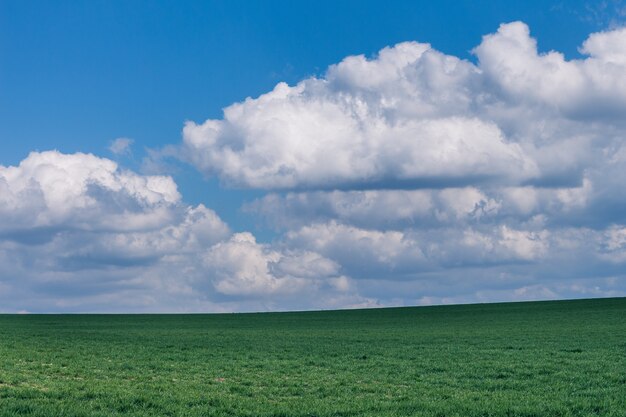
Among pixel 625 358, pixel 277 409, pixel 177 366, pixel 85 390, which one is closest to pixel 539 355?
pixel 625 358

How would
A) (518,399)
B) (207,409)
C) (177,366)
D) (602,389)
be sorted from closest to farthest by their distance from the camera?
(207,409), (518,399), (602,389), (177,366)

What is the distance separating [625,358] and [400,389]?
625 inches

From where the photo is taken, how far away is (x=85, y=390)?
22656mm

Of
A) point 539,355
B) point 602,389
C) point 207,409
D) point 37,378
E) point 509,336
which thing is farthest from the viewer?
point 509,336

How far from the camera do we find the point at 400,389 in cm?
2472

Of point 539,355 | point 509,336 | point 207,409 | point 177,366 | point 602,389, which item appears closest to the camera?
point 207,409

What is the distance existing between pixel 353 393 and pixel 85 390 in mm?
8971

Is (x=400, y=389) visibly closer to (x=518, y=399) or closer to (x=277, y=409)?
(x=518, y=399)

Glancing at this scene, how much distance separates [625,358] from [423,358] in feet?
32.8

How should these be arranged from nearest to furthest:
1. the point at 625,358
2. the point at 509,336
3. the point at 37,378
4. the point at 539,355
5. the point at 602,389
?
the point at 602,389, the point at 37,378, the point at 625,358, the point at 539,355, the point at 509,336

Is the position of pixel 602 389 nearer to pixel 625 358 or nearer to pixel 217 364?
pixel 625 358

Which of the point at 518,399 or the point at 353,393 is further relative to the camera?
the point at 353,393

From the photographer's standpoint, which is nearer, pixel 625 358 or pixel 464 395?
pixel 464 395

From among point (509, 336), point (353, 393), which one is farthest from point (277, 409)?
point (509, 336)
